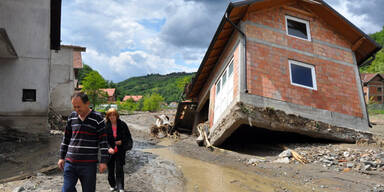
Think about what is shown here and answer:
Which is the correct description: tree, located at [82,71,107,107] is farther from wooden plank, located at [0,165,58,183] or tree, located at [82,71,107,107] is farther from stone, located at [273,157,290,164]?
stone, located at [273,157,290,164]

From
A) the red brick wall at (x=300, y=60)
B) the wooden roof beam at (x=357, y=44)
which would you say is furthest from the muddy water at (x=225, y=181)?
the wooden roof beam at (x=357, y=44)

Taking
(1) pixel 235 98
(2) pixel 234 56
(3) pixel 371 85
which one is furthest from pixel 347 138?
(3) pixel 371 85

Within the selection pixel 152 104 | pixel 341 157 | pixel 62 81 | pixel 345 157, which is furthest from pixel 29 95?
pixel 152 104

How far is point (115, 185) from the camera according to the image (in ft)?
15.8

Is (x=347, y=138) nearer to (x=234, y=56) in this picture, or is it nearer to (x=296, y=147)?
(x=296, y=147)

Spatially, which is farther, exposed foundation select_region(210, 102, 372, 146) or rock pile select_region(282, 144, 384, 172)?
exposed foundation select_region(210, 102, 372, 146)

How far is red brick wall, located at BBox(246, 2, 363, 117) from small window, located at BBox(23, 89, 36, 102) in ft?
26.9

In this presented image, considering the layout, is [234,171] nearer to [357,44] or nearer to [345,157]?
[345,157]

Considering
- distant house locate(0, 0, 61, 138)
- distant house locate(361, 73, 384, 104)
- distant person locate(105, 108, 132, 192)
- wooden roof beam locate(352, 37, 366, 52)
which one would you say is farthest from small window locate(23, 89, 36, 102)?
distant house locate(361, 73, 384, 104)

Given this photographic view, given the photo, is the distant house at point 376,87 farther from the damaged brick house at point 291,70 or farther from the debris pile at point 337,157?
the debris pile at point 337,157

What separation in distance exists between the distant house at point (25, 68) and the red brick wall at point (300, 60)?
803 cm

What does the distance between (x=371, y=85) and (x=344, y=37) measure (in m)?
47.5

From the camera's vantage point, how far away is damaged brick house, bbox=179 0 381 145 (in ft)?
28.2

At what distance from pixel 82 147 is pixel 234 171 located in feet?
15.7
